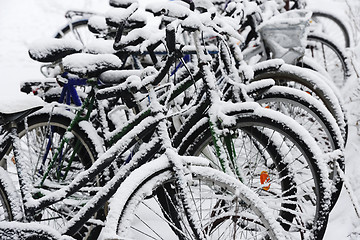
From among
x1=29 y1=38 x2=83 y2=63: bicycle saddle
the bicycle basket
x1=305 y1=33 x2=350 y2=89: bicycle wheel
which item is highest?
x1=305 y1=33 x2=350 y2=89: bicycle wheel

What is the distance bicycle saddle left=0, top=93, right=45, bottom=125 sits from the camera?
1929 mm

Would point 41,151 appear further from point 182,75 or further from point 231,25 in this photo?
point 231,25

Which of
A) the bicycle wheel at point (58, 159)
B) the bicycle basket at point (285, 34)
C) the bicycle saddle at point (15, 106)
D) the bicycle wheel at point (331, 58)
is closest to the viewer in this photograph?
the bicycle saddle at point (15, 106)

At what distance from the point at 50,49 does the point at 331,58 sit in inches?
178

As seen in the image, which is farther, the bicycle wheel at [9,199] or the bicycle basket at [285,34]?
the bicycle basket at [285,34]

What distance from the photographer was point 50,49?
2291mm

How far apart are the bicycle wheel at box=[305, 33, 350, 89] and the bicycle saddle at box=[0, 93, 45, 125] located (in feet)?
10.9

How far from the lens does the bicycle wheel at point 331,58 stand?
4.44 m

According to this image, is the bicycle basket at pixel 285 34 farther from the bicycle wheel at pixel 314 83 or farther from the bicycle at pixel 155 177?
the bicycle at pixel 155 177

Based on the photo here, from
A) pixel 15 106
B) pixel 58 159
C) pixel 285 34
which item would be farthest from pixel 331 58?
pixel 15 106

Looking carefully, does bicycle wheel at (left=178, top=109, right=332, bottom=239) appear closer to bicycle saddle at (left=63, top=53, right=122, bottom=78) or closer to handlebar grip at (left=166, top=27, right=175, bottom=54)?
handlebar grip at (left=166, top=27, right=175, bottom=54)

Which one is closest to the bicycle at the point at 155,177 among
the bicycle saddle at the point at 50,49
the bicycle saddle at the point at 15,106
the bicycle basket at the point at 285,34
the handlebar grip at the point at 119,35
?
the bicycle saddle at the point at 15,106

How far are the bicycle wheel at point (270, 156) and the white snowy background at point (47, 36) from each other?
32 cm

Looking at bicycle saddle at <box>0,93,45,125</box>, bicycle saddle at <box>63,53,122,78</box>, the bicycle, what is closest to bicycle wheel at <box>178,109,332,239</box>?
the bicycle
